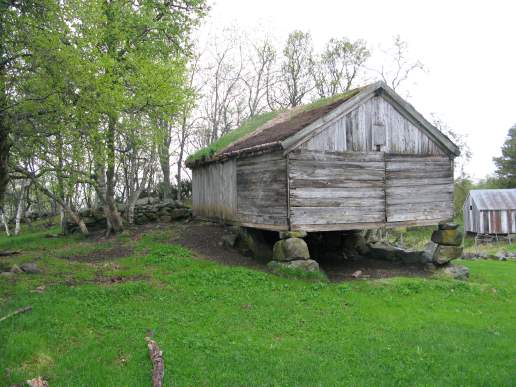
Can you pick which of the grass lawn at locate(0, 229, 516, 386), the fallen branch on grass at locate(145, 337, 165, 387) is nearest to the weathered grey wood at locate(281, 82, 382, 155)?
the grass lawn at locate(0, 229, 516, 386)

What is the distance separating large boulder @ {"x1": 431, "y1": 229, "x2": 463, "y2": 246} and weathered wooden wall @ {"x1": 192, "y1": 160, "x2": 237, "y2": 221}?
7.05 meters

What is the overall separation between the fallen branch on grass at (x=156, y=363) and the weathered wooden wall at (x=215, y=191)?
26.1 feet

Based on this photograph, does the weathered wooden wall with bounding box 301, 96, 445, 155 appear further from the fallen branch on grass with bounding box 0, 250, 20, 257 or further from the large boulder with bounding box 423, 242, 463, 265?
the fallen branch on grass with bounding box 0, 250, 20, 257

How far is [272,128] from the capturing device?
15250mm

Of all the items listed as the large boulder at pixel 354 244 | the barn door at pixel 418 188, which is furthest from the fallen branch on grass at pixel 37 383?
the large boulder at pixel 354 244

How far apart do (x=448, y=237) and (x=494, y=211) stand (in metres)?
21.4

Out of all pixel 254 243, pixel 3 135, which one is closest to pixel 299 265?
pixel 254 243

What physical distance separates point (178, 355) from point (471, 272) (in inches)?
473

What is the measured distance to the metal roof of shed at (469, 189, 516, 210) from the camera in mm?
32562

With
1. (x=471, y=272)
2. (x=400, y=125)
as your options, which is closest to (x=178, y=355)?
(x=400, y=125)

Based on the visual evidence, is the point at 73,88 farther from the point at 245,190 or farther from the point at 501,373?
the point at 501,373

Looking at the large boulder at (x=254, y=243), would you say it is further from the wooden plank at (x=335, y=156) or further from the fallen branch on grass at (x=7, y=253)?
the fallen branch on grass at (x=7, y=253)

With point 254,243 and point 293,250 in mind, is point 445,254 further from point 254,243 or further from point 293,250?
point 254,243

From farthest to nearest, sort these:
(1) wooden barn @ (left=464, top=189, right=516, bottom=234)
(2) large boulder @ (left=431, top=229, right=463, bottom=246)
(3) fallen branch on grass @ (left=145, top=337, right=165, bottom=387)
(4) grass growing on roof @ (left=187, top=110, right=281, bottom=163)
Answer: (1) wooden barn @ (left=464, top=189, right=516, bottom=234)
(4) grass growing on roof @ (left=187, top=110, right=281, bottom=163)
(2) large boulder @ (left=431, top=229, right=463, bottom=246)
(3) fallen branch on grass @ (left=145, top=337, right=165, bottom=387)
